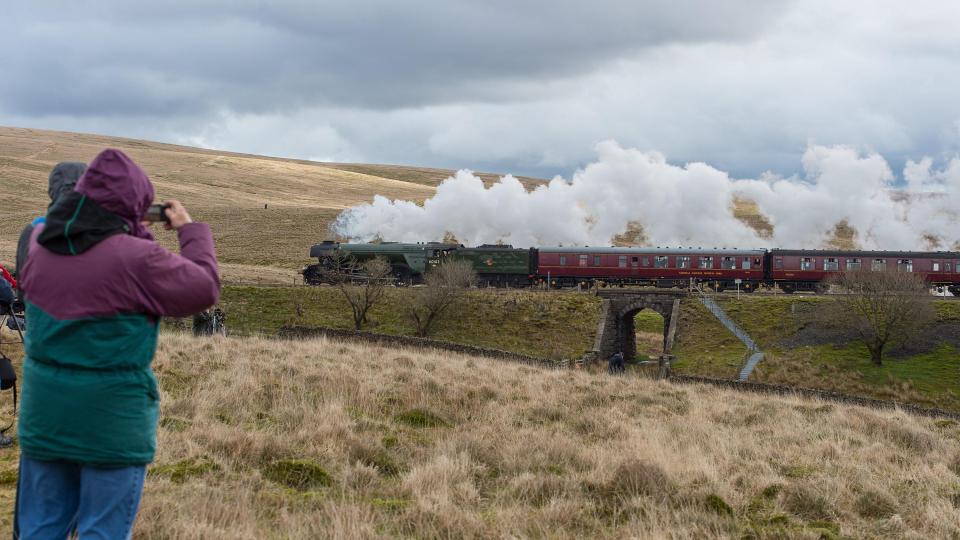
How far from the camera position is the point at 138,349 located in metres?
3.48

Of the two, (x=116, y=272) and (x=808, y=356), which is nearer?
(x=116, y=272)

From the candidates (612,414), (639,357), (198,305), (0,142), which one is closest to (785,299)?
(639,357)

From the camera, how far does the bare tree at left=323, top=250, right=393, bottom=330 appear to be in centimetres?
4669

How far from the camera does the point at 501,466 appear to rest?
8.07 m

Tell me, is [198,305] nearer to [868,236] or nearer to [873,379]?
[873,379]

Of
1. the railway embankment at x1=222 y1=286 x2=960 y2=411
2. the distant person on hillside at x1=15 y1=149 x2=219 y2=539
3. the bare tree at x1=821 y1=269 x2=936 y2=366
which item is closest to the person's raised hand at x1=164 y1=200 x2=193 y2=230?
the distant person on hillside at x1=15 y1=149 x2=219 y2=539

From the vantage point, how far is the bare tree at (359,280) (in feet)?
153

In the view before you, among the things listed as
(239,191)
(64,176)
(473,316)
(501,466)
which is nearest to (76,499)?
(64,176)

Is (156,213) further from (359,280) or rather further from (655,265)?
(655,265)

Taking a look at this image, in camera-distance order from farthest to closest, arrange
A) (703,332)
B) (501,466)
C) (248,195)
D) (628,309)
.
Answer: (248,195)
(628,309)
(703,332)
(501,466)

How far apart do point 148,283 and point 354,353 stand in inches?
619

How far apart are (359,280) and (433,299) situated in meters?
8.21

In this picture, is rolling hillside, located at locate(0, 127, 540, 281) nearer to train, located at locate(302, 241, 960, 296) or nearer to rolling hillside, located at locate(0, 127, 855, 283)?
rolling hillside, located at locate(0, 127, 855, 283)

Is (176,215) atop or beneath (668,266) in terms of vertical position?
atop
